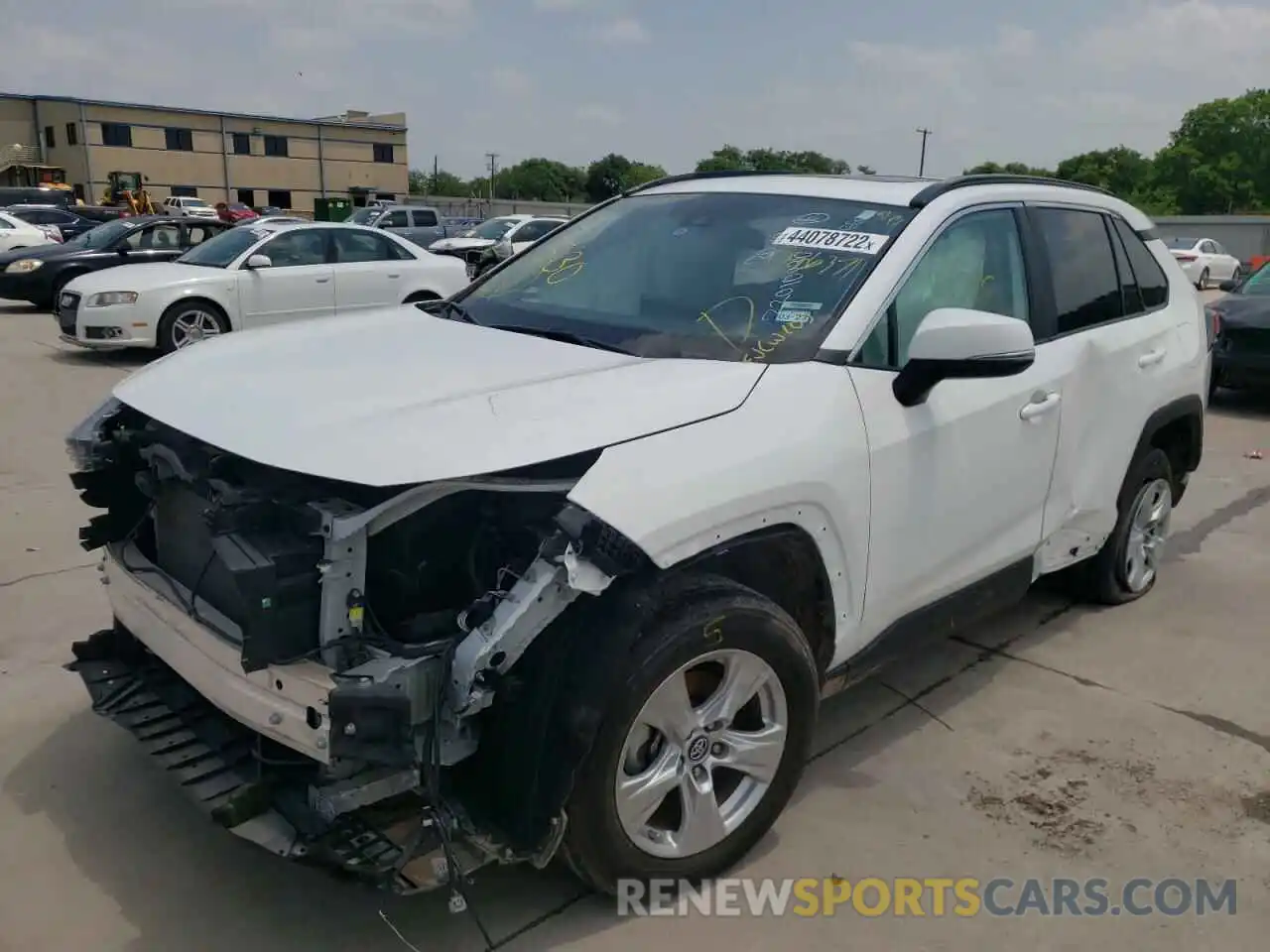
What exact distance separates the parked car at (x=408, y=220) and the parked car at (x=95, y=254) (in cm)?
1042

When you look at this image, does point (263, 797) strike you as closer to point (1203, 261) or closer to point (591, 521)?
point (591, 521)

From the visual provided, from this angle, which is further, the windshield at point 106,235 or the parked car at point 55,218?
the parked car at point 55,218

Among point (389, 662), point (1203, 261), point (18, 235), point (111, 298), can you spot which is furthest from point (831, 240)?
point (1203, 261)

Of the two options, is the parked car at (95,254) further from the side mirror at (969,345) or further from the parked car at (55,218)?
the side mirror at (969,345)

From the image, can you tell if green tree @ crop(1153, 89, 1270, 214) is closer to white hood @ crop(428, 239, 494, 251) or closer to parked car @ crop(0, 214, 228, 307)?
white hood @ crop(428, 239, 494, 251)

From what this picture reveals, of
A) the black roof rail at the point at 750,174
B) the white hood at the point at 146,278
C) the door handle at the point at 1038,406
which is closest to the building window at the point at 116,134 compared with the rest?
the white hood at the point at 146,278

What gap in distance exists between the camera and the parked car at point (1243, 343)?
9.82 meters

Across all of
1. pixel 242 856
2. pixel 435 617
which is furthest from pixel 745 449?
pixel 242 856

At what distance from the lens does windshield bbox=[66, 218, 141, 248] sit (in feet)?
50.6

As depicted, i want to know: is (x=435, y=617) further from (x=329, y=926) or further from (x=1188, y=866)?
(x=1188, y=866)

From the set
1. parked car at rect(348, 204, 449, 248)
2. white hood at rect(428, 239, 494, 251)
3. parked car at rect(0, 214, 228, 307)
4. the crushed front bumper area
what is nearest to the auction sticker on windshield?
the crushed front bumper area

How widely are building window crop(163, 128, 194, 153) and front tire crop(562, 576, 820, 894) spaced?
246ft

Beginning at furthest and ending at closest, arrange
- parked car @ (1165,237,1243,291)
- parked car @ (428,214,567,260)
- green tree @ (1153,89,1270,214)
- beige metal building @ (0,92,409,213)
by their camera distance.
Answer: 1. green tree @ (1153,89,1270,214)
2. beige metal building @ (0,92,409,213)
3. parked car @ (1165,237,1243,291)
4. parked car @ (428,214,567,260)

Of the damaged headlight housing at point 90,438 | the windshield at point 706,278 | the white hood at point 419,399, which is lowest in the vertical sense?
the damaged headlight housing at point 90,438
